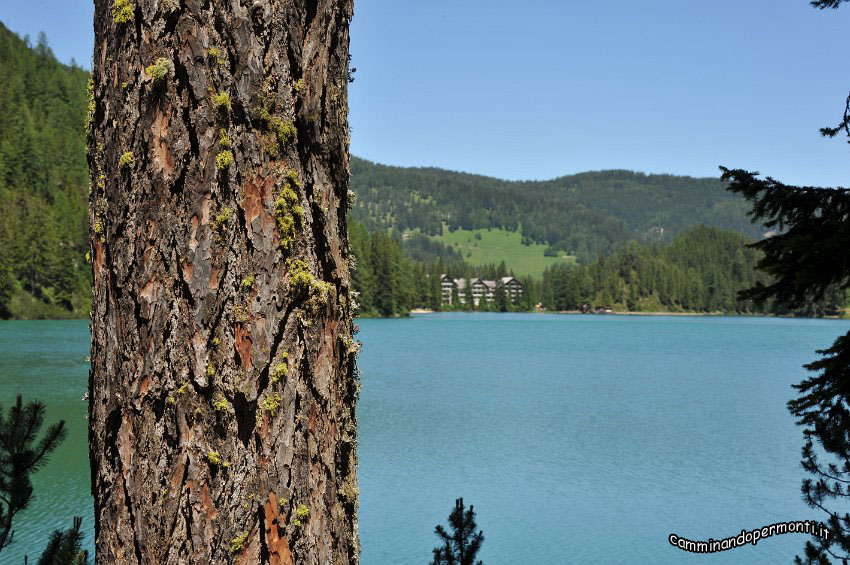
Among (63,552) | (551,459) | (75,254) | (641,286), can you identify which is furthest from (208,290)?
(641,286)

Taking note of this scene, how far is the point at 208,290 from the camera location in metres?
2.07

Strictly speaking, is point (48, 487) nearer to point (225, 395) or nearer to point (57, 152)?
point (225, 395)

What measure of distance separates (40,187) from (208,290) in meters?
106

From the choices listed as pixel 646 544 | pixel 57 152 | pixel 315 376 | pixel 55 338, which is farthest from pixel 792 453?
pixel 57 152

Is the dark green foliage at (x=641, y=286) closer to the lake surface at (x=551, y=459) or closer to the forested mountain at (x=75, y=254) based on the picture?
the forested mountain at (x=75, y=254)

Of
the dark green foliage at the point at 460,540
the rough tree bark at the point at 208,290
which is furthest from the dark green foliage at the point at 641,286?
the rough tree bark at the point at 208,290

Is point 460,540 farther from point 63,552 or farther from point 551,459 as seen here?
point 551,459

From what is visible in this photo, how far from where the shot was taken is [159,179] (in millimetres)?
2096

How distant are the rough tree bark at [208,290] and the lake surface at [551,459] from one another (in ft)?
34.1

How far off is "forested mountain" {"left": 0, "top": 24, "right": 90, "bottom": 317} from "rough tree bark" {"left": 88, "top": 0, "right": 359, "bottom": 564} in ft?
269

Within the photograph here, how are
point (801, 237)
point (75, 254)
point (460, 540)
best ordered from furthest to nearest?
point (75, 254), point (460, 540), point (801, 237)

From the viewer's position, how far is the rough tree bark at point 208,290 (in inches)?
81.7

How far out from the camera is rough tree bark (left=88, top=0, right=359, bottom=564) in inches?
81.7

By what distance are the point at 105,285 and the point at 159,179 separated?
370mm
